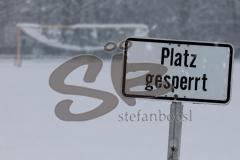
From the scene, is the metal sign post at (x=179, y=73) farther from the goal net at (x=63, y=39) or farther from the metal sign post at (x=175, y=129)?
the goal net at (x=63, y=39)

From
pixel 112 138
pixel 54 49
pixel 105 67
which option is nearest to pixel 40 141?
pixel 112 138

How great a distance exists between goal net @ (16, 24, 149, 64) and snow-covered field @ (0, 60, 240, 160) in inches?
307

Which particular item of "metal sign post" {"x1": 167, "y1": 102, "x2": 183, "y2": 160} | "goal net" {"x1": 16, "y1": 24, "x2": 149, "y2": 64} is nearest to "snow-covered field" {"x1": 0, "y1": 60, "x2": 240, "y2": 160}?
"metal sign post" {"x1": 167, "y1": 102, "x2": 183, "y2": 160}

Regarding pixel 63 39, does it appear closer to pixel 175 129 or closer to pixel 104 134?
pixel 104 134

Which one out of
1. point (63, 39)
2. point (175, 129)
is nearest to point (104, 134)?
point (175, 129)

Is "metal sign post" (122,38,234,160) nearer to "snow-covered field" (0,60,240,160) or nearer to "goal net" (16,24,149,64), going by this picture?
"snow-covered field" (0,60,240,160)

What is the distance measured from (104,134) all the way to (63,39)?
404 inches

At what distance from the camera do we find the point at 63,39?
14.9 m

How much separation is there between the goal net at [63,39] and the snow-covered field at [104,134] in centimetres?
779

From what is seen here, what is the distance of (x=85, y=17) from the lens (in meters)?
20.7

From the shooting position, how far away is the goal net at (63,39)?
572 inches

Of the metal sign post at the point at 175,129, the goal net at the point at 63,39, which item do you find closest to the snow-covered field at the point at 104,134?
the metal sign post at the point at 175,129

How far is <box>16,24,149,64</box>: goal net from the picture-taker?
14539mm

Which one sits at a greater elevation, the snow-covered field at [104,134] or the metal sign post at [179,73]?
the metal sign post at [179,73]
